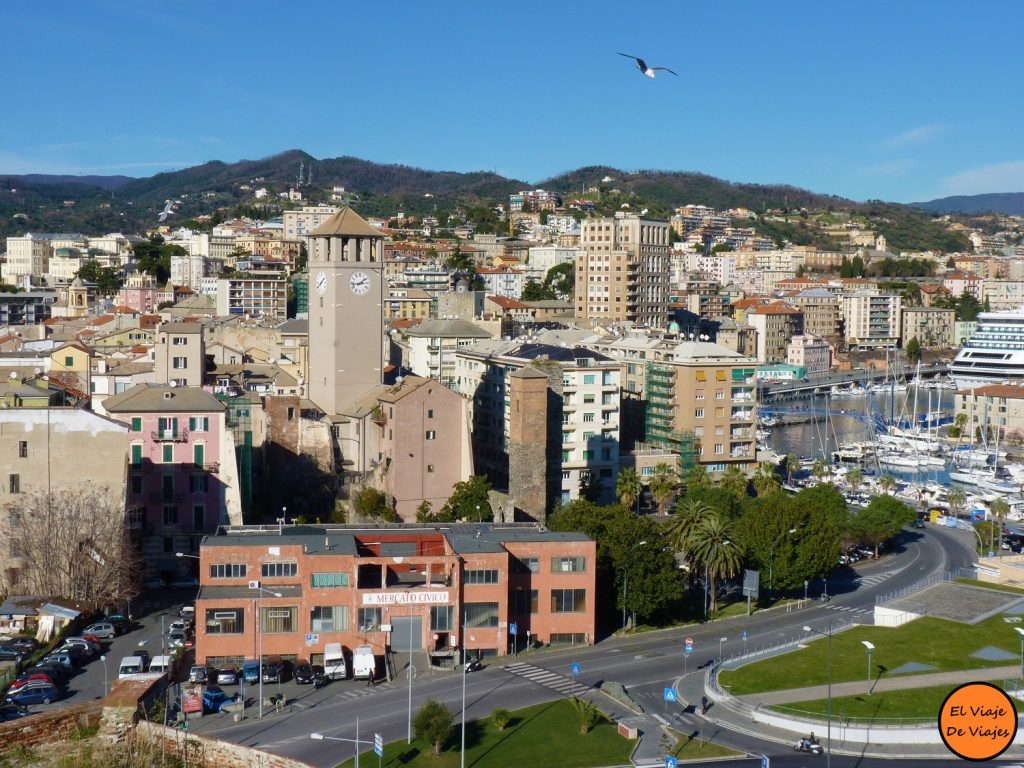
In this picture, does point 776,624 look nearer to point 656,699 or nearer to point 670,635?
point 670,635

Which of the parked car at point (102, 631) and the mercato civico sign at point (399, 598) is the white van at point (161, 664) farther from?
the mercato civico sign at point (399, 598)

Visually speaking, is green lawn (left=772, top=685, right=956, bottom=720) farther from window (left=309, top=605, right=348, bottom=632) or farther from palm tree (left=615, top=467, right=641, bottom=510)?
palm tree (left=615, top=467, right=641, bottom=510)

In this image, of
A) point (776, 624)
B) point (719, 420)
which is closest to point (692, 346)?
point (719, 420)

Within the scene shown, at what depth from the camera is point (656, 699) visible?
27.8 metres

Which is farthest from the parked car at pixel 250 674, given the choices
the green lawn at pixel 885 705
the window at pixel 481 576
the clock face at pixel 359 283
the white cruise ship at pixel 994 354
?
the white cruise ship at pixel 994 354

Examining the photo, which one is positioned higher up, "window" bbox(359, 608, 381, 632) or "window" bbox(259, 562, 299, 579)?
"window" bbox(259, 562, 299, 579)

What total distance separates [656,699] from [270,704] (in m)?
8.78

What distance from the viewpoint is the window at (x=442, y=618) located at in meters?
30.5

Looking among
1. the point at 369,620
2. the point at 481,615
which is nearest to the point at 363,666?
the point at 369,620

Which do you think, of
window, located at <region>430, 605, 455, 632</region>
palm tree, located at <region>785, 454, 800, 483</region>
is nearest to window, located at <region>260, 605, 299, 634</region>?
window, located at <region>430, 605, 455, 632</region>

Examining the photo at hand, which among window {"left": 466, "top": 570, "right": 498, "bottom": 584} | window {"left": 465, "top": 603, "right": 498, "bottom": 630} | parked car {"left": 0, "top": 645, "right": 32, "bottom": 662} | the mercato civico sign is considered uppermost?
window {"left": 466, "top": 570, "right": 498, "bottom": 584}

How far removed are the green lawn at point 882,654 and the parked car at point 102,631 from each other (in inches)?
624

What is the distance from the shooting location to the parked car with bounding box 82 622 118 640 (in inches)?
1243

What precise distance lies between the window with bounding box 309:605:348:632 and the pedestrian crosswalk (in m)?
4.23
